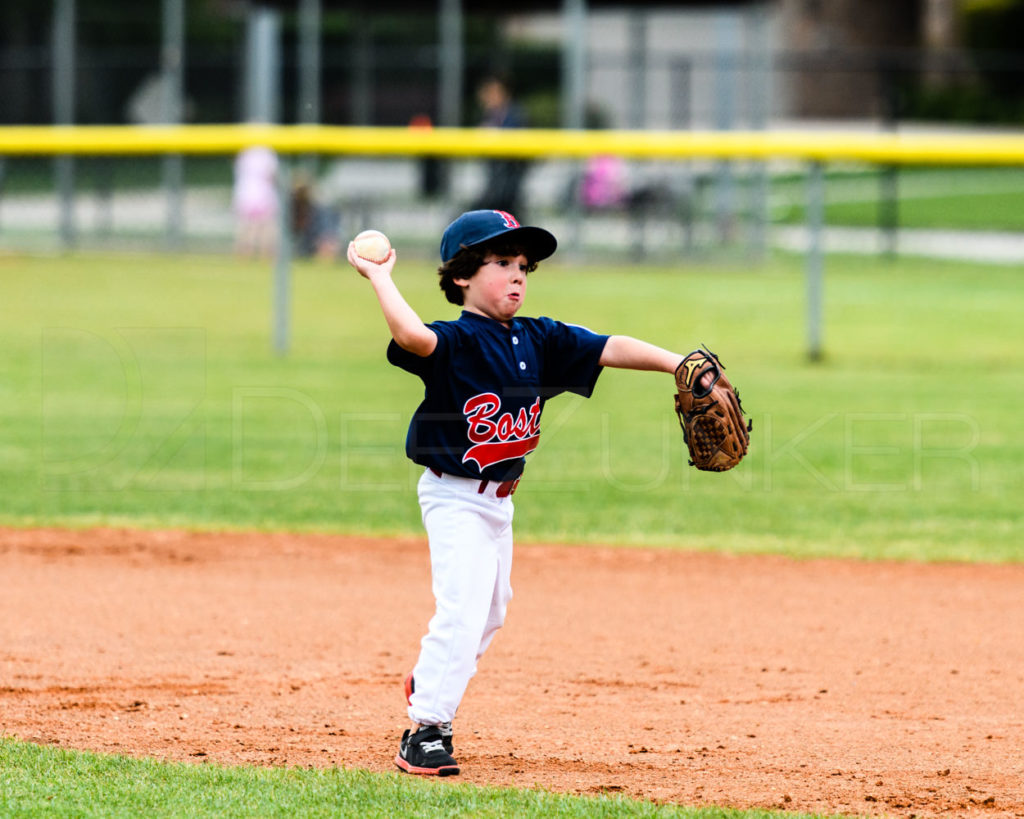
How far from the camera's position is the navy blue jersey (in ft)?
12.2

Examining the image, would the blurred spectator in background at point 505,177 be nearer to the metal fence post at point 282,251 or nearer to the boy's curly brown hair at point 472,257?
the metal fence post at point 282,251

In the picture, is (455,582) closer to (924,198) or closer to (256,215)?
(256,215)

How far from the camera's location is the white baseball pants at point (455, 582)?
3.69 metres

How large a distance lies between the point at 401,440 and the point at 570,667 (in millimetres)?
4304

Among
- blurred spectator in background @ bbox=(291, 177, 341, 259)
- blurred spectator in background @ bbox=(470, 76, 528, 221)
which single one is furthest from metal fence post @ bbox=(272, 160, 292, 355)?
blurred spectator in background @ bbox=(291, 177, 341, 259)

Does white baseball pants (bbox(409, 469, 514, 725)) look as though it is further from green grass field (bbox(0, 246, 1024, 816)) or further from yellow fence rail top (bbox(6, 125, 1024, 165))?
yellow fence rail top (bbox(6, 125, 1024, 165))

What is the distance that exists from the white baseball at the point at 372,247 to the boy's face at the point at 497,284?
0.22m

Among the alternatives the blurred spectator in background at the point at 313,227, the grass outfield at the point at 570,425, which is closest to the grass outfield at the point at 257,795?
the grass outfield at the point at 570,425

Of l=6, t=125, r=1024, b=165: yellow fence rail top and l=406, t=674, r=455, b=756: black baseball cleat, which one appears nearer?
l=406, t=674, r=455, b=756: black baseball cleat

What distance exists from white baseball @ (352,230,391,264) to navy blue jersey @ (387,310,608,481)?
0.23 meters

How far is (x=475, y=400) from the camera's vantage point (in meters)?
3.75

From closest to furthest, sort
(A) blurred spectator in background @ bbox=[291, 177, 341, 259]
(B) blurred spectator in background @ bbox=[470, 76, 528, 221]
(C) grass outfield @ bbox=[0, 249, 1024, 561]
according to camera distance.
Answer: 1. (C) grass outfield @ bbox=[0, 249, 1024, 561]
2. (B) blurred spectator in background @ bbox=[470, 76, 528, 221]
3. (A) blurred spectator in background @ bbox=[291, 177, 341, 259]

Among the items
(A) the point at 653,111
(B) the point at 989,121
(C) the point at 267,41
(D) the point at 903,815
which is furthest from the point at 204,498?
(B) the point at 989,121

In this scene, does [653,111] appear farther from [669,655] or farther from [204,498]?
[669,655]
